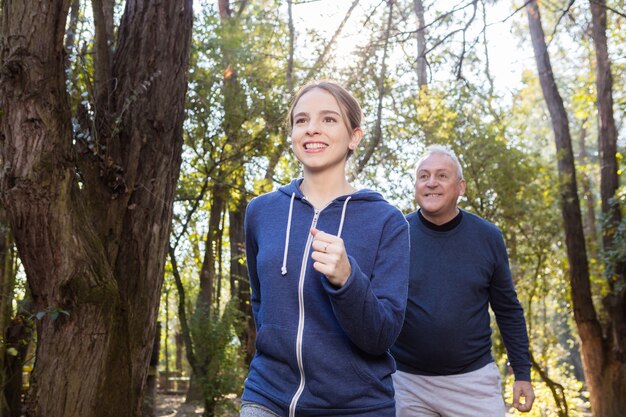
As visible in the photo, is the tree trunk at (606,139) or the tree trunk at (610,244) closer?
the tree trunk at (610,244)

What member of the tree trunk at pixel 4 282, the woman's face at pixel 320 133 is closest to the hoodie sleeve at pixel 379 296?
the woman's face at pixel 320 133

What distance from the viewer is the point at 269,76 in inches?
541

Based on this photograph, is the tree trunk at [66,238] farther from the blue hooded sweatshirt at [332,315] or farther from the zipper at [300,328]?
the zipper at [300,328]

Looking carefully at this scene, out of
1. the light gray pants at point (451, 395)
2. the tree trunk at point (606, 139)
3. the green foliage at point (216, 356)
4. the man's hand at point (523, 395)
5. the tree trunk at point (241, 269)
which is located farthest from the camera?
the tree trunk at point (241, 269)

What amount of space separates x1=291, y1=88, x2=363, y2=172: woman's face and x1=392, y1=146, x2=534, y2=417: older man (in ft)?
6.53

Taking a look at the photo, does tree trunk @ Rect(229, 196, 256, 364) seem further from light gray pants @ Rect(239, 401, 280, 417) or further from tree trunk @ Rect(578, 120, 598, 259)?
light gray pants @ Rect(239, 401, 280, 417)

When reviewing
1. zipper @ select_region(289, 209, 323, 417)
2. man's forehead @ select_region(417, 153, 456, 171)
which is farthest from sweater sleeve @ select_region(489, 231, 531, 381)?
zipper @ select_region(289, 209, 323, 417)

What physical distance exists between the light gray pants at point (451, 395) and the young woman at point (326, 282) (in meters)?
1.91

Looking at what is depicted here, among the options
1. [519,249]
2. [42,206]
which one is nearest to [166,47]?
[42,206]

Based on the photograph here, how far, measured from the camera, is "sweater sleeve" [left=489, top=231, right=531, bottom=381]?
471cm

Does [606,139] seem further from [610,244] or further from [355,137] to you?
[355,137]

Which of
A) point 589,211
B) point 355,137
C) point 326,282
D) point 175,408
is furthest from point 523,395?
point 589,211

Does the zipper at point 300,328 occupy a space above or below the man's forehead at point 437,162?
below

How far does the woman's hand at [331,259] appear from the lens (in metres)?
2.21
